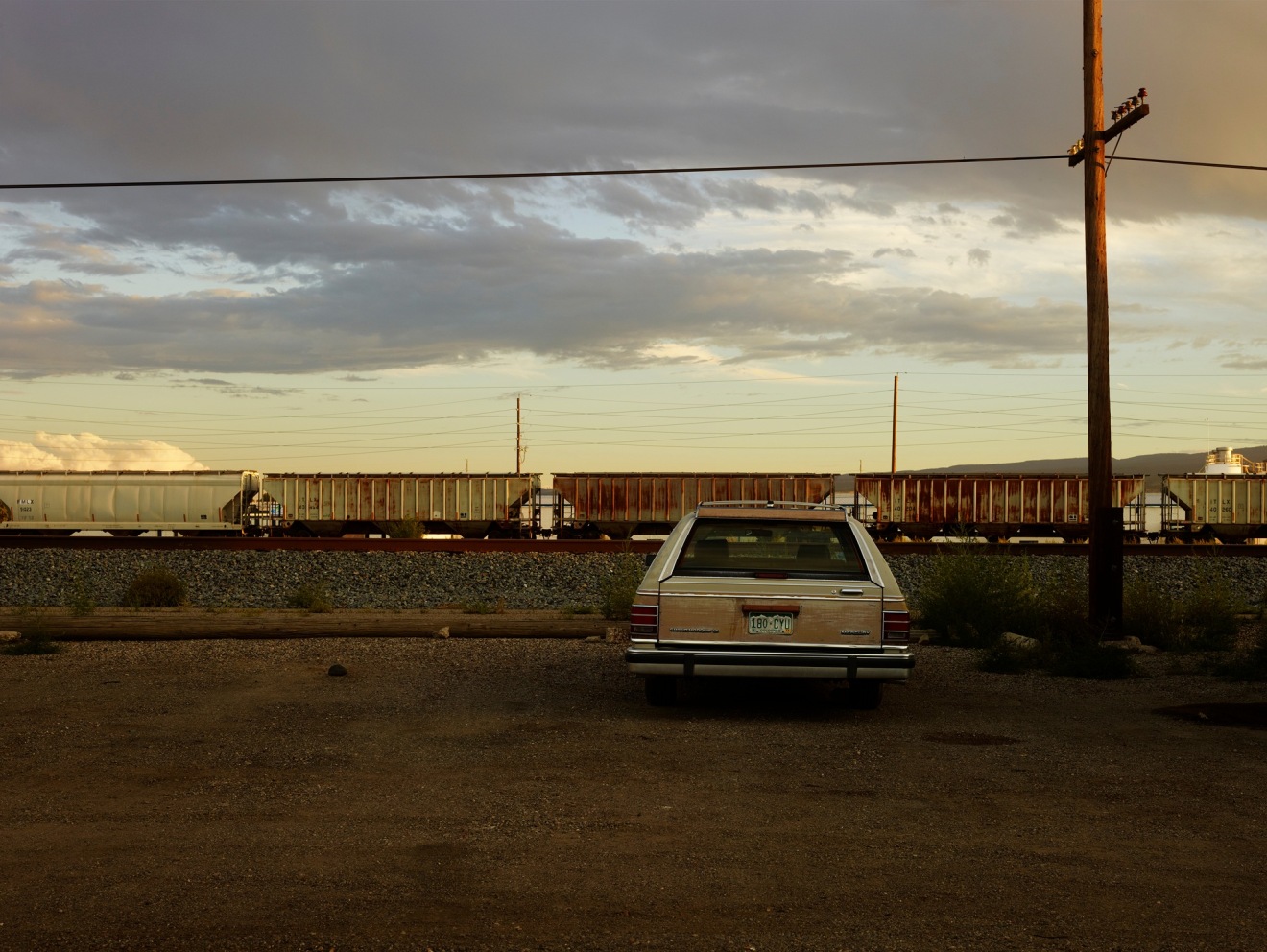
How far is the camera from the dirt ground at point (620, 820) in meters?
4.20

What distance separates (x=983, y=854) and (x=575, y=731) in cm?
347

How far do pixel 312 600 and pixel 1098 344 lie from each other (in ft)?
37.8

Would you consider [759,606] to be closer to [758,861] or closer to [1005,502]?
[758,861]

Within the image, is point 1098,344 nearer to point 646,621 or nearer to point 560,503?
point 646,621

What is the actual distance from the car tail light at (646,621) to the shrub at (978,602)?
6.25 metres

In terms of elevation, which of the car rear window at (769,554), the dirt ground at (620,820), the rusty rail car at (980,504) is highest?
the rusty rail car at (980,504)

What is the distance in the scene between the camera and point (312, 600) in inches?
700

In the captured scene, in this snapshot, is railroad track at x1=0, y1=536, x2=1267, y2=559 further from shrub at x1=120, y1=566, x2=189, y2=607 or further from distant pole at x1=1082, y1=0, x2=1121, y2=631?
distant pole at x1=1082, y1=0, x2=1121, y2=631

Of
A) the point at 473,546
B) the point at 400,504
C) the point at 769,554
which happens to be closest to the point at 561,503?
the point at 400,504

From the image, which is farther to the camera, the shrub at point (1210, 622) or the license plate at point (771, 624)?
the shrub at point (1210, 622)

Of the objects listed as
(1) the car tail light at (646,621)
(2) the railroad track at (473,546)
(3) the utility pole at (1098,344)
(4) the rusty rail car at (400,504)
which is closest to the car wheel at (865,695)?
(1) the car tail light at (646,621)

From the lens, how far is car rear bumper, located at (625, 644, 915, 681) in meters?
8.12

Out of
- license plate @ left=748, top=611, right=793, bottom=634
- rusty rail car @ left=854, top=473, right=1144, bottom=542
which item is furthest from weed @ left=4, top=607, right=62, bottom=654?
rusty rail car @ left=854, top=473, right=1144, bottom=542

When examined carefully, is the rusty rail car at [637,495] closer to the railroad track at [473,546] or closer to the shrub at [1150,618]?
the railroad track at [473,546]
